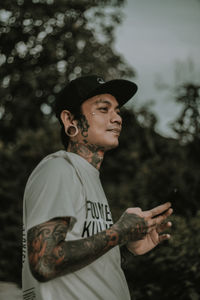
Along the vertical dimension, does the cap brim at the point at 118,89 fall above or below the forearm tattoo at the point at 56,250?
above

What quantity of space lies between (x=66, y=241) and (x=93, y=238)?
0.13 m

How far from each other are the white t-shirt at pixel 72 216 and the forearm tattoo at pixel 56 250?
0.05 metres

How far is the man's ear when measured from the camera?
239cm

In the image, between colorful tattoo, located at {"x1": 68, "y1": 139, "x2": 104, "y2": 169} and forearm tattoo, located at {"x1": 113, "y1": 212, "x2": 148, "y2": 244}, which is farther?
colorful tattoo, located at {"x1": 68, "y1": 139, "x2": 104, "y2": 169}

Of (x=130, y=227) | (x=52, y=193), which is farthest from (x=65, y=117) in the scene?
(x=130, y=227)

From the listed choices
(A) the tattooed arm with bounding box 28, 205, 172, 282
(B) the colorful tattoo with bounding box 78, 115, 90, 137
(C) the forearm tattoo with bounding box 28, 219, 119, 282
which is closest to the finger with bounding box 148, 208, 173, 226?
(A) the tattooed arm with bounding box 28, 205, 172, 282

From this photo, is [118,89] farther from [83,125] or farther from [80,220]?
[80,220]

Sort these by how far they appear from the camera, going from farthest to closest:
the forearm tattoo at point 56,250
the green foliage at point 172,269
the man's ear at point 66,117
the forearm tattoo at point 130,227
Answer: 1. the green foliage at point 172,269
2. the man's ear at point 66,117
3. the forearm tattoo at point 130,227
4. the forearm tattoo at point 56,250

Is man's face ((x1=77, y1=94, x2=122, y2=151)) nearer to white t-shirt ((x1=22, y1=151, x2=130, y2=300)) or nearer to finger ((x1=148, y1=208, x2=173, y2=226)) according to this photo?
white t-shirt ((x1=22, y1=151, x2=130, y2=300))

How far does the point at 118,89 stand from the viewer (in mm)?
2408

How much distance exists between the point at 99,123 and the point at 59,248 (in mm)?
937

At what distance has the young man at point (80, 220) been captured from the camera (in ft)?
5.39

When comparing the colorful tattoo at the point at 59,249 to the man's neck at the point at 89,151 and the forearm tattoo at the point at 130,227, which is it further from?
the man's neck at the point at 89,151

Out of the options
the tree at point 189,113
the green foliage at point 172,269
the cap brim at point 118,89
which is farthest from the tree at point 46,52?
the cap brim at point 118,89
